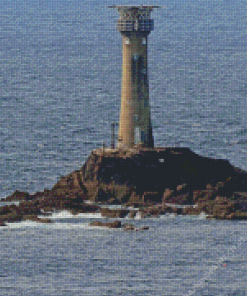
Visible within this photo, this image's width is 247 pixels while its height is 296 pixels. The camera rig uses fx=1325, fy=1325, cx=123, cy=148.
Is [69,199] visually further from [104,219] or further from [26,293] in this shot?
[26,293]

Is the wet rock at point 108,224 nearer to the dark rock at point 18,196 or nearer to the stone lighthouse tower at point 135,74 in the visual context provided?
the dark rock at point 18,196

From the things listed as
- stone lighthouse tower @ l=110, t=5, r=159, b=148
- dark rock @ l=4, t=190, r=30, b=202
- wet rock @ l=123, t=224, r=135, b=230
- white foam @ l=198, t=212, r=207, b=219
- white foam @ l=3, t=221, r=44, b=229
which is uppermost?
stone lighthouse tower @ l=110, t=5, r=159, b=148

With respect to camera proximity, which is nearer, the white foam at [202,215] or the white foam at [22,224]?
the white foam at [22,224]

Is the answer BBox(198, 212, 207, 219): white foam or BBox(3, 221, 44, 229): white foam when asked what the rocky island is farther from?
BBox(3, 221, 44, 229): white foam

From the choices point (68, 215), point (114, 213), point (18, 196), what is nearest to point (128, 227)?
point (114, 213)

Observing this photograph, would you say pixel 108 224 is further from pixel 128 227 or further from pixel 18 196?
pixel 18 196

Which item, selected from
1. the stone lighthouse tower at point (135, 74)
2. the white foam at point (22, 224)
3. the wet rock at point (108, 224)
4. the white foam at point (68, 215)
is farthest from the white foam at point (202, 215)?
the white foam at point (22, 224)

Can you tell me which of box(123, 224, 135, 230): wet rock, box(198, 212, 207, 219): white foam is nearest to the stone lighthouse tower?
box(198, 212, 207, 219): white foam
